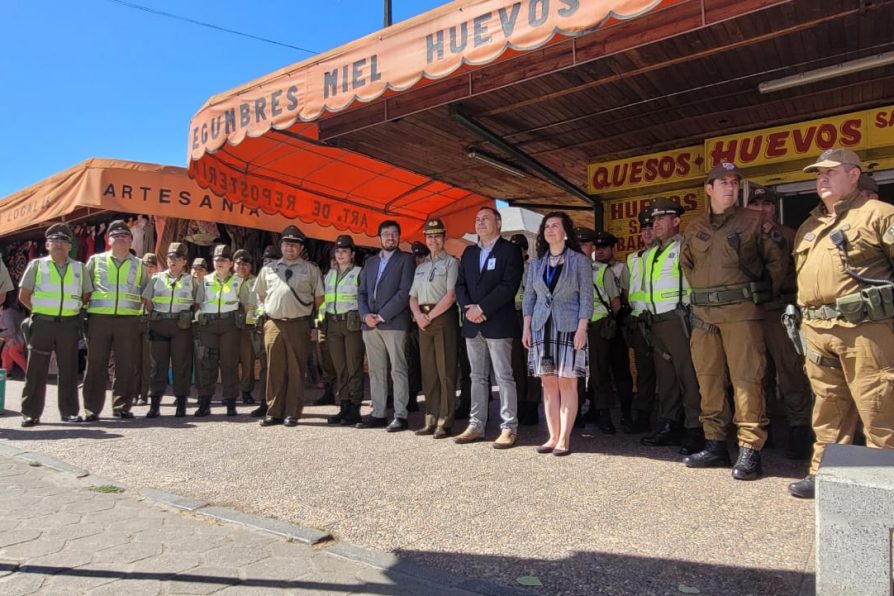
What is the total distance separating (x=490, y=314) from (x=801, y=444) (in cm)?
255

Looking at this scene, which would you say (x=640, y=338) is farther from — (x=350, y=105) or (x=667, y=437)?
(x=350, y=105)

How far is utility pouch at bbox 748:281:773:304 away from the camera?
155 inches

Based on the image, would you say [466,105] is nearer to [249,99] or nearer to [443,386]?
[249,99]

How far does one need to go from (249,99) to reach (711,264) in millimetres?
4250

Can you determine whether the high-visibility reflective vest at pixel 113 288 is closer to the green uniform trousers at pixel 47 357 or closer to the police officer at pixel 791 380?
the green uniform trousers at pixel 47 357

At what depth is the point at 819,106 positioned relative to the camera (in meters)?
6.06

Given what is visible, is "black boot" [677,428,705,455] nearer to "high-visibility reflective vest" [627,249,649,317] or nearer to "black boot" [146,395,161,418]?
"high-visibility reflective vest" [627,249,649,317]

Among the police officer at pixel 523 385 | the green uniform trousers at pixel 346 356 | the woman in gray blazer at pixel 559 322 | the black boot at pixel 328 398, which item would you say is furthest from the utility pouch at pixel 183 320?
the woman in gray blazer at pixel 559 322

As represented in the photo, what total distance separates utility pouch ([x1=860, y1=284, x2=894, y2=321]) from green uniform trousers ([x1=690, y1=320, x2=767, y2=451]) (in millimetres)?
846

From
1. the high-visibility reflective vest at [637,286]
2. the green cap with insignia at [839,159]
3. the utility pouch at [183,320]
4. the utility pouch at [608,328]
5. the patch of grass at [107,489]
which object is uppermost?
the green cap with insignia at [839,159]

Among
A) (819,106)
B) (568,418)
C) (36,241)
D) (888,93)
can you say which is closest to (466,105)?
(568,418)

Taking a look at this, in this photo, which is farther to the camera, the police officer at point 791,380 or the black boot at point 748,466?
the police officer at point 791,380

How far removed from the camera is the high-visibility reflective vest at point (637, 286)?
520 centimetres

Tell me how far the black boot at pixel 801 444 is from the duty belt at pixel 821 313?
4.53 feet
